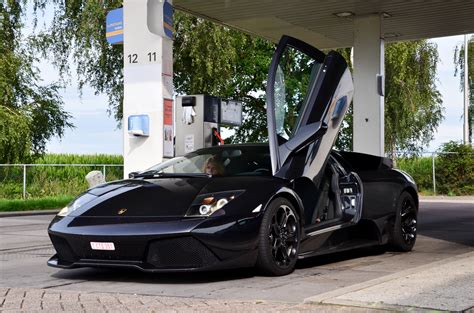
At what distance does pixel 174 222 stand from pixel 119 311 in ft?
3.99

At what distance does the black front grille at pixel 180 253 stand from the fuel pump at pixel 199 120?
4.84 meters

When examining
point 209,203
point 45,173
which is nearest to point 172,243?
point 209,203

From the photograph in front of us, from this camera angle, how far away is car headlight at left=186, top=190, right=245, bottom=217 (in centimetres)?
626

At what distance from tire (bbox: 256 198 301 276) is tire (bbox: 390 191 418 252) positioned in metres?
2.24

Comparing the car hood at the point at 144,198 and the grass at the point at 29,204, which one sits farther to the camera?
the grass at the point at 29,204

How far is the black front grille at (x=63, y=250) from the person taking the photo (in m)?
6.57

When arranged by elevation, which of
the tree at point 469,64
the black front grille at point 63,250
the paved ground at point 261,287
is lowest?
the paved ground at point 261,287

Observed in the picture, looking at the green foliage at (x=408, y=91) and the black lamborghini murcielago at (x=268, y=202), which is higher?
the green foliage at (x=408, y=91)

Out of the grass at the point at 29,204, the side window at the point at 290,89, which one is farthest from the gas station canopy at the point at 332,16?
the grass at the point at 29,204

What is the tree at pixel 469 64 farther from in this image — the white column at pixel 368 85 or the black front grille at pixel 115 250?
the black front grille at pixel 115 250

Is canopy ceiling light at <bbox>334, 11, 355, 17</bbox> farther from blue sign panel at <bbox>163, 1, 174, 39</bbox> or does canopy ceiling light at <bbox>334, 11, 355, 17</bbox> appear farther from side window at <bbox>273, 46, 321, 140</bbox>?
side window at <bbox>273, 46, 321, 140</bbox>

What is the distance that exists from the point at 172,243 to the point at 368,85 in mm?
11597

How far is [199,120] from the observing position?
10.9 m

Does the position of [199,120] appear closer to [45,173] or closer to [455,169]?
[45,173]
